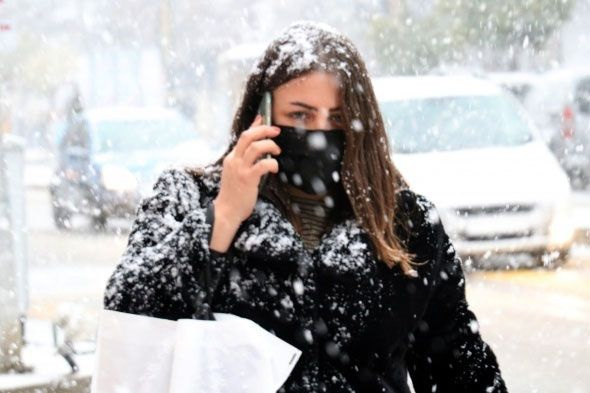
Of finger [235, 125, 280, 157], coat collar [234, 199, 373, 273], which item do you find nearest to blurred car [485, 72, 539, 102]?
coat collar [234, 199, 373, 273]

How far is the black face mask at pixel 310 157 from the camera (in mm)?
2324

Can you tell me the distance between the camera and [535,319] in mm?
8391

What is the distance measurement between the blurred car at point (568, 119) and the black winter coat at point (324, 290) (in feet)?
54.2

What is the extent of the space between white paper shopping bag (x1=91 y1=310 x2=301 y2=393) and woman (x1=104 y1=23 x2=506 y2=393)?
5 centimetres

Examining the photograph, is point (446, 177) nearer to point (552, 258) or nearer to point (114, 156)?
point (552, 258)

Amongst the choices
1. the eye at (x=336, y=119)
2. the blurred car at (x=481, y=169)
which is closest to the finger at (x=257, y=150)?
the eye at (x=336, y=119)

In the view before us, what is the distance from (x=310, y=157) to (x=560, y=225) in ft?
26.8

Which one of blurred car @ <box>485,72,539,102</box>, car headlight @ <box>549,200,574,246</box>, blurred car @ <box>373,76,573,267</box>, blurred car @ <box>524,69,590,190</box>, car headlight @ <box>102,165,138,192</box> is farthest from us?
blurred car @ <box>485,72,539,102</box>

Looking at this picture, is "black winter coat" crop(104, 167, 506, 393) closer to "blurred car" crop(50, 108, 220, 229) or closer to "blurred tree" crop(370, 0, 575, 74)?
"blurred car" crop(50, 108, 220, 229)

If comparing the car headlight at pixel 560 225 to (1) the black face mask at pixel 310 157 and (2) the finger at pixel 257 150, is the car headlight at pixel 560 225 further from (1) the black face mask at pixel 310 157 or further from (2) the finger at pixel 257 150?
(2) the finger at pixel 257 150

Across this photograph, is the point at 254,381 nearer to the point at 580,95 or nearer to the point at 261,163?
the point at 261,163

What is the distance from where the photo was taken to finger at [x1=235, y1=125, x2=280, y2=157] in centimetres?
218

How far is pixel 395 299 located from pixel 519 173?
8035mm

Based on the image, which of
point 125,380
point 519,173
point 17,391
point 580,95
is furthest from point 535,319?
point 580,95
